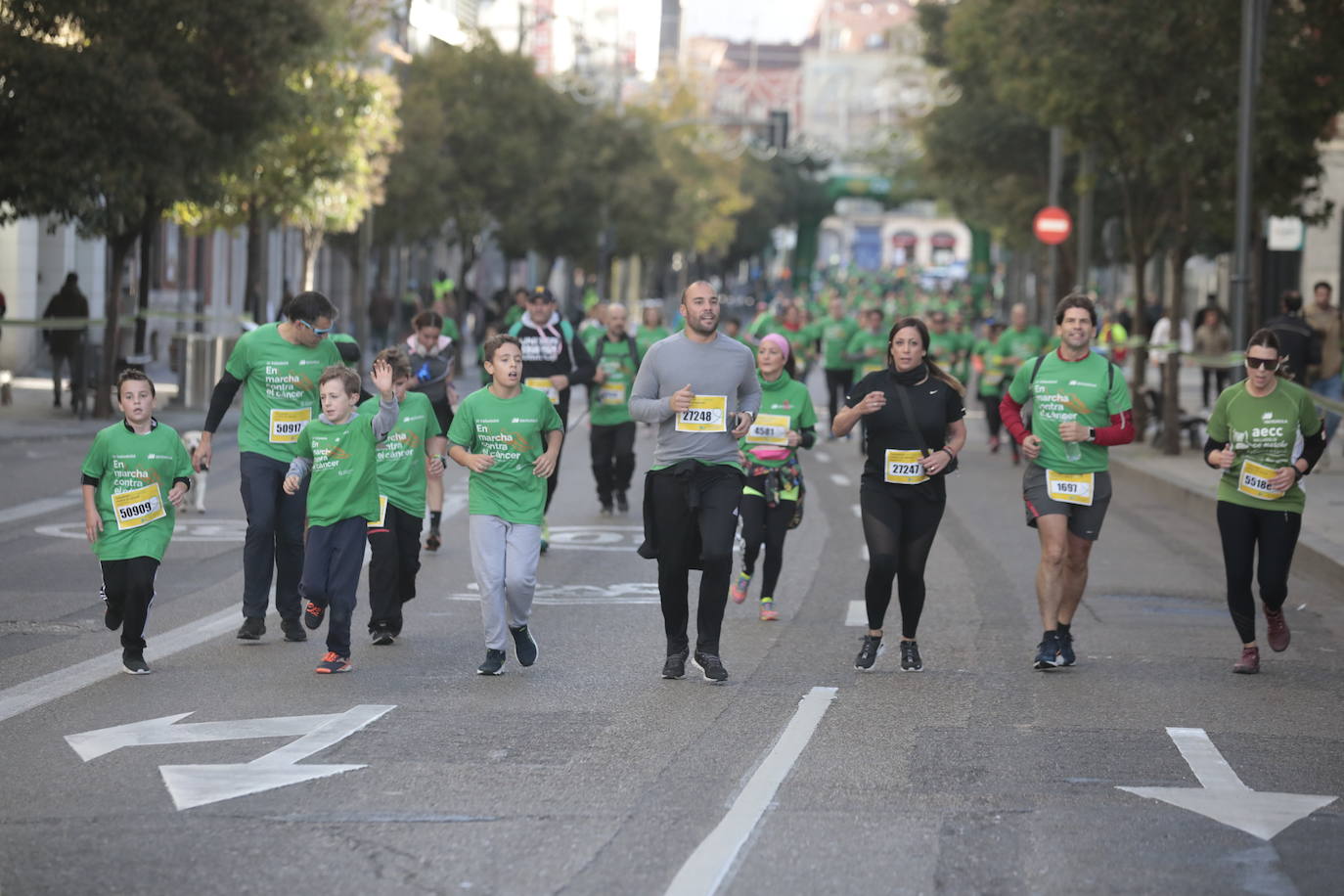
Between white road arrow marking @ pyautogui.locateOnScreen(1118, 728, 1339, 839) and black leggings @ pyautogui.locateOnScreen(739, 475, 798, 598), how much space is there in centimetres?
482

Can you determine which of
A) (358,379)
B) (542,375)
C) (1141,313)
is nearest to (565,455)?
(1141,313)

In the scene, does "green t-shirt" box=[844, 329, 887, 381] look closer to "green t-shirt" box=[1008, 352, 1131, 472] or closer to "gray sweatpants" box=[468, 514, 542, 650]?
"green t-shirt" box=[1008, 352, 1131, 472]

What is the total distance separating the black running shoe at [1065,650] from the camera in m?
11.1

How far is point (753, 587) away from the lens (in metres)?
14.7

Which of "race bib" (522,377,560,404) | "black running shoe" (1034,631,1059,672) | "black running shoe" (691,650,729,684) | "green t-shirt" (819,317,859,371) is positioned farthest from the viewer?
"green t-shirt" (819,317,859,371)

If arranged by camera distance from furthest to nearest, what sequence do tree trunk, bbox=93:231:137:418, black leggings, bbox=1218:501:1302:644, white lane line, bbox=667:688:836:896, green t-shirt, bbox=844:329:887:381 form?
tree trunk, bbox=93:231:137:418
green t-shirt, bbox=844:329:887:381
black leggings, bbox=1218:501:1302:644
white lane line, bbox=667:688:836:896

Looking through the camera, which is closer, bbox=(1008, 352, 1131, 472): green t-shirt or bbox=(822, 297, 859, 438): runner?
bbox=(1008, 352, 1131, 472): green t-shirt

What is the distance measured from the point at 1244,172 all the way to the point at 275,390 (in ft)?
47.1

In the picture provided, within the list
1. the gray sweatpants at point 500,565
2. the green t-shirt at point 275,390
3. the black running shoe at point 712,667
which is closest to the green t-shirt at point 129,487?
the green t-shirt at point 275,390

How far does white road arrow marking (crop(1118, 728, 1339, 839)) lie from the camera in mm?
7402

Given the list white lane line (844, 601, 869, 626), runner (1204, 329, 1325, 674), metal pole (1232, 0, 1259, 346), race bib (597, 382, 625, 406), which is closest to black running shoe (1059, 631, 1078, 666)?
runner (1204, 329, 1325, 674)

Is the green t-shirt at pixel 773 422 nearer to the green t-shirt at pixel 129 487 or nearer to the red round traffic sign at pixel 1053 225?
the green t-shirt at pixel 129 487

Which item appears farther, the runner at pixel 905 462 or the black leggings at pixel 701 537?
the runner at pixel 905 462

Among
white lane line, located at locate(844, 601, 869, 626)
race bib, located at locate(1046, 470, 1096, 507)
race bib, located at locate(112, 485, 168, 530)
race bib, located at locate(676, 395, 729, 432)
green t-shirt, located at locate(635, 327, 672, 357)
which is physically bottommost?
white lane line, located at locate(844, 601, 869, 626)
